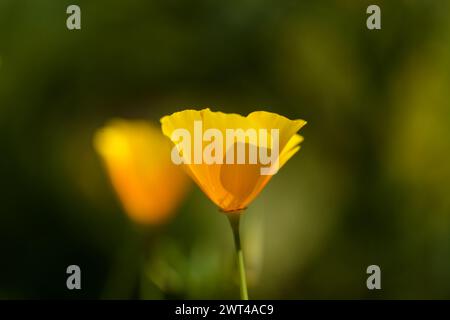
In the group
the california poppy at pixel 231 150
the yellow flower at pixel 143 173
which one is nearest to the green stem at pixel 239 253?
the california poppy at pixel 231 150

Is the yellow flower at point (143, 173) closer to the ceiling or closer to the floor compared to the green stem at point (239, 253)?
closer to the ceiling

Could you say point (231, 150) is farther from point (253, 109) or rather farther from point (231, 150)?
point (253, 109)

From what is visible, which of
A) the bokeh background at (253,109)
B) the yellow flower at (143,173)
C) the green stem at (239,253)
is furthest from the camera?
the bokeh background at (253,109)

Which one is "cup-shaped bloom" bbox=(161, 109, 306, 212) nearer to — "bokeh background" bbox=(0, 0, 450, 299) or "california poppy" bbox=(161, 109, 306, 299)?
"california poppy" bbox=(161, 109, 306, 299)

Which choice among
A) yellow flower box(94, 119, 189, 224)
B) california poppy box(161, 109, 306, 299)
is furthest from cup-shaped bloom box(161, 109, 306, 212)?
yellow flower box(94, 119, 189, 224)

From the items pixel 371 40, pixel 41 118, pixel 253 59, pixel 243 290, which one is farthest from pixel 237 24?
pixel 243 290

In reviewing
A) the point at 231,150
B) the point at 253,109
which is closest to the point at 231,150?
the point at 231,150

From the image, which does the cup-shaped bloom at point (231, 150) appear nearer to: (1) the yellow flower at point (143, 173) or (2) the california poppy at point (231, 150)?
(2) the california poppy at point (231, 150)
